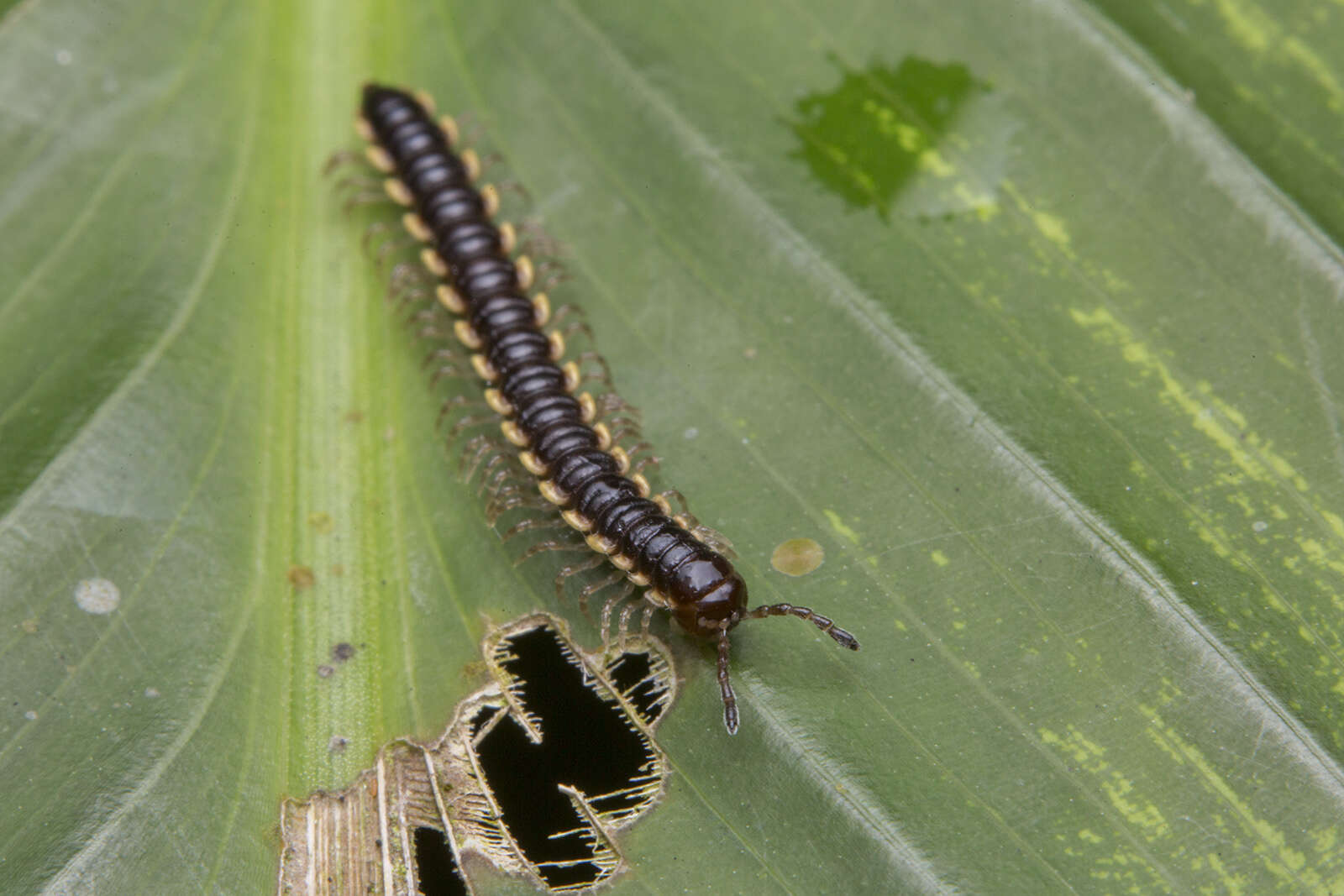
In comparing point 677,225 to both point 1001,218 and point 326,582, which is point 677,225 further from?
point 326,582

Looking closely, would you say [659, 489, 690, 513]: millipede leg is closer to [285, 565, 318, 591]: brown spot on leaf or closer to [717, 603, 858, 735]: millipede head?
[717, 603, 858, 735]: millipede head

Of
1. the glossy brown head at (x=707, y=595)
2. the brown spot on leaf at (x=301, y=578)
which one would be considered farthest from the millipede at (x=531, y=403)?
the brown spot on leaf at (x=301, y=578)

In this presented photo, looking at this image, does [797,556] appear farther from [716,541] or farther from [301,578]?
[301,578]

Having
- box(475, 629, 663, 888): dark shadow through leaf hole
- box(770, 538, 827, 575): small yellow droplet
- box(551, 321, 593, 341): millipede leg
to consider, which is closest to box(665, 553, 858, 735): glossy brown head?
box(770, 538, 827, 575): small yellow droplet

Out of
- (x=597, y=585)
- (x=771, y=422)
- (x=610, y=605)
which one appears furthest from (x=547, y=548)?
(x=771, y=422)

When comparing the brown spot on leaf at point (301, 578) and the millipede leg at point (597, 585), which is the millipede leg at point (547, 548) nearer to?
the millipede leg at point (597, 585)

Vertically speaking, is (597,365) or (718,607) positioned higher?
(597,365)

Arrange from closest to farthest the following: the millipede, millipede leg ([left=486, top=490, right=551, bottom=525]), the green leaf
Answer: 1. the green leaf
2. the millipede
3. millipede leg ([left=486, top=490, right=551, bottom=525])
